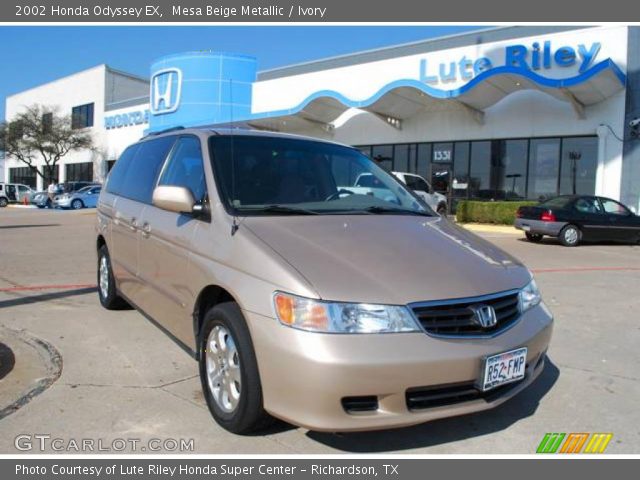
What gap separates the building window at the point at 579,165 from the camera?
785 inches

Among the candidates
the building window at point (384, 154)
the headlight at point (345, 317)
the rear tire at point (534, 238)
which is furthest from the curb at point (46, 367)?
the building window at point (384, 154)

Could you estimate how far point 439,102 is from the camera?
2298cm

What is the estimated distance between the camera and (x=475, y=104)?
21859mm

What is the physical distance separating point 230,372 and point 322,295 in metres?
0.84

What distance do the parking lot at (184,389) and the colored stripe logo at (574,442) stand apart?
0.06 meters

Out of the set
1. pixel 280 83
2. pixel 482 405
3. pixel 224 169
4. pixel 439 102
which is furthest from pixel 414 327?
pixel 280 83

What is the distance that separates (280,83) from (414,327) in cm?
2731

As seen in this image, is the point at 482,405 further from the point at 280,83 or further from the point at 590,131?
the point at 280,83

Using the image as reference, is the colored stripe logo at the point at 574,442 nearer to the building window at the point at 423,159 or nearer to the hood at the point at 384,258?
the hood at the point at 384,258

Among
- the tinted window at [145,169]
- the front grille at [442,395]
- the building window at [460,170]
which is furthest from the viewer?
the building window at [460,170]

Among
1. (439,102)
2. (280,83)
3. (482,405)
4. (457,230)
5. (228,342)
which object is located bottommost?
(482,405)

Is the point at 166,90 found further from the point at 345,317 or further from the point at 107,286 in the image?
the point at 345,317

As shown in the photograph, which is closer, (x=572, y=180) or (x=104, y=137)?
(x=572, y=180)

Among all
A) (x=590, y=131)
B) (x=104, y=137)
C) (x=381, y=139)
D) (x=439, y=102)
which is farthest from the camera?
(x=104, y=137)
